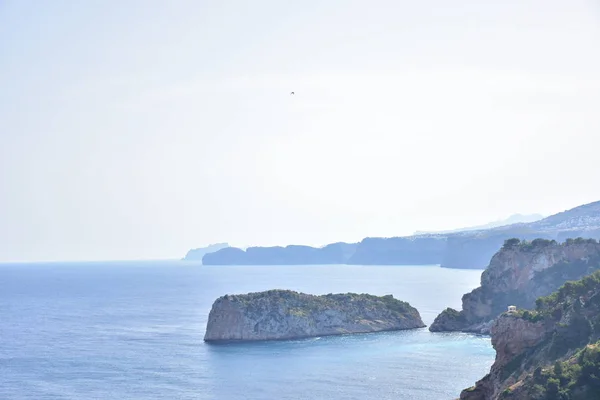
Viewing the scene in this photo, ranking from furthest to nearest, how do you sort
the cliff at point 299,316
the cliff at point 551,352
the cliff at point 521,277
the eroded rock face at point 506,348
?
1. the cliff at point 521,277
2. the cliff at point 299,316
3. the eroded rock face at point 506,348
4. the cliff at point 551,352

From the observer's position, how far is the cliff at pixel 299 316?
111 m

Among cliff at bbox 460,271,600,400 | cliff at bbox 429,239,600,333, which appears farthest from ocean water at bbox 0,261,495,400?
cliff at bbox 460,271,600,400

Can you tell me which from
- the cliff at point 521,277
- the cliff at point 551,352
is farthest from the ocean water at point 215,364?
the cliff at point 551,352

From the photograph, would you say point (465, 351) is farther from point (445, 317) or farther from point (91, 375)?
point (91, 375)

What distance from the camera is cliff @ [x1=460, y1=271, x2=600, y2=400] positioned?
47.8 meters

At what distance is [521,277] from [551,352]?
67783 mm

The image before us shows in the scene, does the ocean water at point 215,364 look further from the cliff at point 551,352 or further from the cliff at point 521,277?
the cliff at point 551,352

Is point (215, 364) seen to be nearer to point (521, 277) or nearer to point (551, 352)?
point (551, 352)

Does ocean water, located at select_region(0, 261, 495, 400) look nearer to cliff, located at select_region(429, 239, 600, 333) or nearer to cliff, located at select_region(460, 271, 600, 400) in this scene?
cliff, located at select_region(429, 239, 600, 333)

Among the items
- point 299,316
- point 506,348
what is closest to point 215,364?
point 299,316

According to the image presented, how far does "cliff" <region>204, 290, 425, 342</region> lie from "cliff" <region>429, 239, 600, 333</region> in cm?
789

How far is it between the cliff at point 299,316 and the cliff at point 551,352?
5418cm

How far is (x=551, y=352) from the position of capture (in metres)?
55.2

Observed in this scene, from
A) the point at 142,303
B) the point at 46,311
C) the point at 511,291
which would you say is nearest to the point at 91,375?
the point at 511,291
